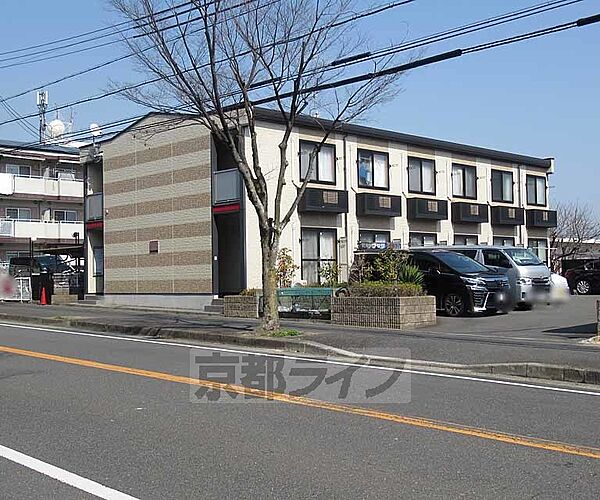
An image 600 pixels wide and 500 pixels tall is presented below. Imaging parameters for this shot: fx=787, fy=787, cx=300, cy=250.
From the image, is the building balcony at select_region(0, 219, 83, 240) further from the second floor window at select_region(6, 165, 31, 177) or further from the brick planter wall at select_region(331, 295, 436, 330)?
the brick planter wall at select_region(331, 295, 436, 330)

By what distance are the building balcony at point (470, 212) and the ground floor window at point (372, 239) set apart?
437 centimetres

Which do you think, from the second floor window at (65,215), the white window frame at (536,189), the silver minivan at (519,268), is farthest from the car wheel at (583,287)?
the second floor window at (65,215)

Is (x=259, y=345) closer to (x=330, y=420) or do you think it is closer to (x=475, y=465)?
(x=330, y=420)

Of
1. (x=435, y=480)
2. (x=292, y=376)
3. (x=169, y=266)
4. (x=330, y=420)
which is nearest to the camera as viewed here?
(x=435, y=480)

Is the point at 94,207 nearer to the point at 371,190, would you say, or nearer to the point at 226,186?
the point at 226,186

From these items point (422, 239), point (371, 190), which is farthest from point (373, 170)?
point (422, 239)

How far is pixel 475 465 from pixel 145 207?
25.5 metres

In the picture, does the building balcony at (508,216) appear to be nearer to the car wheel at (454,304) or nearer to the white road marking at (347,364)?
the car wheel at (454,304)

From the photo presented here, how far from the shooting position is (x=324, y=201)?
28062mm

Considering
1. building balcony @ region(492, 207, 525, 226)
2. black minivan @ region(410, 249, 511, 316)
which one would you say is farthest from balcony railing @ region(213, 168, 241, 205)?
building balcony @ region(492, 207, 525, 226)

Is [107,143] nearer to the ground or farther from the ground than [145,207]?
farther from the ground

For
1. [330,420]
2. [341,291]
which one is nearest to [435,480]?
[330,420]

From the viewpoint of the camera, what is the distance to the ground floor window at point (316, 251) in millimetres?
27969

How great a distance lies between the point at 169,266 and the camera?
29.3 meters
